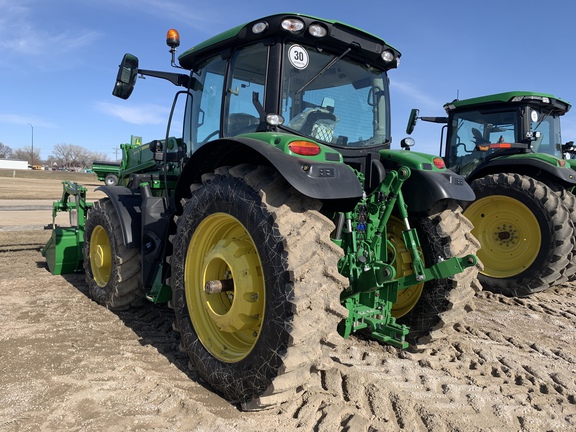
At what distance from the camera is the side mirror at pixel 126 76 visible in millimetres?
3770

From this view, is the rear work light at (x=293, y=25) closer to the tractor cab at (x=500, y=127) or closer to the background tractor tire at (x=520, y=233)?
the background tractor tire at (x=520, y=233)

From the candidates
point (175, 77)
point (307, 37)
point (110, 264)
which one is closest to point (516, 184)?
point (307, 37)

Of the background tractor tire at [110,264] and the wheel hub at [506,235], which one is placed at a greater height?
the wheel hub at [506,235]

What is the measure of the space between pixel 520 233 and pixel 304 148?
4.47m

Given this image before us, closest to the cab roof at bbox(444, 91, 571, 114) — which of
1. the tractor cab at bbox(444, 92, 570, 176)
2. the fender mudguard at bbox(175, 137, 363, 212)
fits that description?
the tractor cab at bbox(444, 92, 570, 176)

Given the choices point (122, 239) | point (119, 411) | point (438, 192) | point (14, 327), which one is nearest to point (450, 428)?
Result: point (438, 192)

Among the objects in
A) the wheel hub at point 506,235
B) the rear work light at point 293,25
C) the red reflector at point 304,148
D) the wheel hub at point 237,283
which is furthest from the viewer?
the wheel hub at point 506,235

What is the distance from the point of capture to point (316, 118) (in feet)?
10.7

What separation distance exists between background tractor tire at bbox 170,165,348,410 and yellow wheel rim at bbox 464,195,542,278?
14.1ft

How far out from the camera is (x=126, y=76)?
3.79m

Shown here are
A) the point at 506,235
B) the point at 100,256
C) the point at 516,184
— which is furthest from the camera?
the point at 506,235

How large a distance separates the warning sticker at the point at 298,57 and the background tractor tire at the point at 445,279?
1449 millimetres

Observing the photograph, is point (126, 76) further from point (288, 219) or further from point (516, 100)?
point (516, 100)

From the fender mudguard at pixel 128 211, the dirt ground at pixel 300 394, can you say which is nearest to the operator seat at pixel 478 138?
the dirt ground at pixel 300 394
